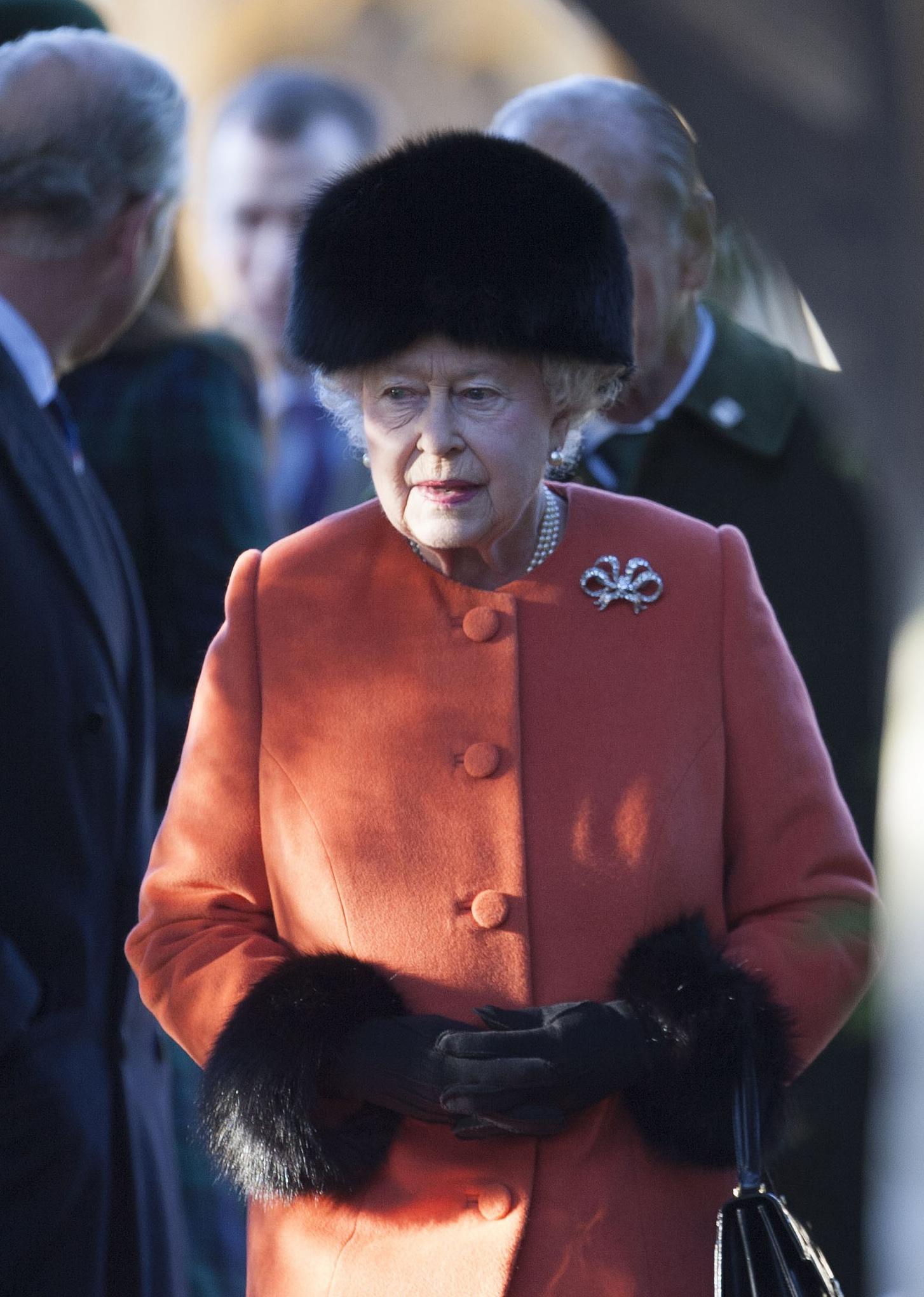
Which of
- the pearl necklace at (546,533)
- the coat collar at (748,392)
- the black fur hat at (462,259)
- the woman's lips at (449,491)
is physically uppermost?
the black fur hat at (462,259)

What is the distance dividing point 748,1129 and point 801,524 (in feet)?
4.80

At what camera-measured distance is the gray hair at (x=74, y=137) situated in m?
3.01

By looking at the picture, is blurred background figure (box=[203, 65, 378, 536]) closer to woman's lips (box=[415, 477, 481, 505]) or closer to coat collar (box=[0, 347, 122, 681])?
coat collar (box=[0, 347, 122, 681])

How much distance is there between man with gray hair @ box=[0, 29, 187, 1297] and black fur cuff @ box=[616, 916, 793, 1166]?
103cm

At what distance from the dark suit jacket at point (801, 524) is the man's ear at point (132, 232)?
93 centimetres

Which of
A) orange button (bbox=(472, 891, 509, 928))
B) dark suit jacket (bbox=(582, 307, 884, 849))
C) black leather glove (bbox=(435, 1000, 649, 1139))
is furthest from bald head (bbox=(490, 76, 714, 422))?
black leather glove (bbox=(435, 1000, 649, 1139))

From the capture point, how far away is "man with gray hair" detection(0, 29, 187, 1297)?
2693 mm

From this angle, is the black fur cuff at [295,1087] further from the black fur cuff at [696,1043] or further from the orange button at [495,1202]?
the black fur cuff at [696,1043]

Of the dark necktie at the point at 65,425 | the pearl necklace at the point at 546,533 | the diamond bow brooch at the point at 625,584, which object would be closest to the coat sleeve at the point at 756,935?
the diamond bow brooch at the point at 625,584

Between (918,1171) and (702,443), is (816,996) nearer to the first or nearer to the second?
(918,1171)

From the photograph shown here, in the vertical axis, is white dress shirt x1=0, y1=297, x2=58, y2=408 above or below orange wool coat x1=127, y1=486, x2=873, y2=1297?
above

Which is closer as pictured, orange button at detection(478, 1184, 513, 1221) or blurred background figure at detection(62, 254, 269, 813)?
orange button at detection(478, 1184, 513, 1221)

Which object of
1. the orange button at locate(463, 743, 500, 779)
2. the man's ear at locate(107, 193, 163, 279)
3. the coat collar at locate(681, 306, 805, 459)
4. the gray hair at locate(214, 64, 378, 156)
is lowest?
the orange button at locate(463, 743, 500, 779)

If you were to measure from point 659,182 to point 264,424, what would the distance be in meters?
1.12
